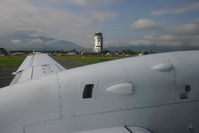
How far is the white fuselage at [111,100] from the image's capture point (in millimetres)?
3002

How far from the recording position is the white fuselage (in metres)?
3.00

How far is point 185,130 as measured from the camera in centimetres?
348

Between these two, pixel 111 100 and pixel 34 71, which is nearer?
pixel 111 100

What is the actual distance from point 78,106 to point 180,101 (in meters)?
1.94

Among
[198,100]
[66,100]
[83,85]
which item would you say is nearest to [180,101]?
[198,100]

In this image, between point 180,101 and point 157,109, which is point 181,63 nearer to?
point 180,101

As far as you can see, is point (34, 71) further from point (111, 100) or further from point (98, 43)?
point (98, 43)

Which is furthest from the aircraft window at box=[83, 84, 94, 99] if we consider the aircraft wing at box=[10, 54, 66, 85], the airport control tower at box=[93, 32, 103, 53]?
the airport control tower at box=[93, 32, 103, 53]

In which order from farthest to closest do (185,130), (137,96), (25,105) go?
1. (185,130)
2. (137,96)
3. (25,105)

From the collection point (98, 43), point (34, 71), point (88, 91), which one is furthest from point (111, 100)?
point (98, 43)

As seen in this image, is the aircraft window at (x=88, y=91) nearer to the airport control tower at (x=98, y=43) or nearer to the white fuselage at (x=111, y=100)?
the white fuselage at (x=111, y=100)

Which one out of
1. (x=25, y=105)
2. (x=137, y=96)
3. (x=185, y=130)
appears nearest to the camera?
(x=25, y=105)

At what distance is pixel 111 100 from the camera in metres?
3.16

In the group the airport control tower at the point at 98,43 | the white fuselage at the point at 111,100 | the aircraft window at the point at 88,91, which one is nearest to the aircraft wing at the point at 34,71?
the white fuselage at the point at 111,100
